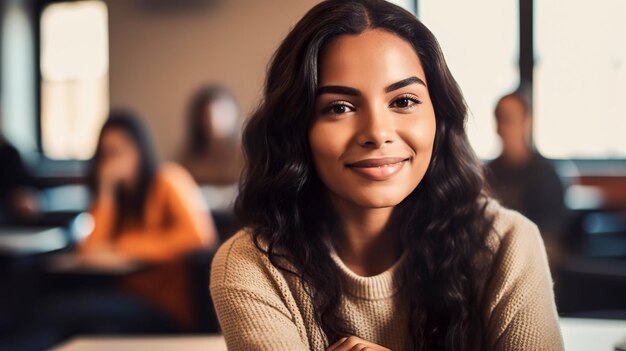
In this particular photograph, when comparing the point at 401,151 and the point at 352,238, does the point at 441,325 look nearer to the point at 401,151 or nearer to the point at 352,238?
the point at 352,238

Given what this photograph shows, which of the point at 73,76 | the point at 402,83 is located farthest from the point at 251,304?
the point at 73,76

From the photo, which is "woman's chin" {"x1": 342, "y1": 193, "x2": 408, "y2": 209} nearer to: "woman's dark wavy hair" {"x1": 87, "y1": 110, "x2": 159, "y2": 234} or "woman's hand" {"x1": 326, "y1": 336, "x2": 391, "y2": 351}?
"woman's hand" {"x1": 326, "y1": 336, "x2": 391, "y2": 351}

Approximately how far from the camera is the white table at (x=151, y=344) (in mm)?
1410

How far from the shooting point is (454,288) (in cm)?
122

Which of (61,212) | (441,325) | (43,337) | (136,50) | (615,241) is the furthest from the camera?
(136,50)

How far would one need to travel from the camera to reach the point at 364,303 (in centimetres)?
122

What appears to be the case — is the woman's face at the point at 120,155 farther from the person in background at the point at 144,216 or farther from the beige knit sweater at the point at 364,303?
the beige knit sweater at the point at 364,303

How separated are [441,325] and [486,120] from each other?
3101 mm

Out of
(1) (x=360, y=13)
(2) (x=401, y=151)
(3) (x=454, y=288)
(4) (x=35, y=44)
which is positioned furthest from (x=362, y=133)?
(4) (x=35, y=44)

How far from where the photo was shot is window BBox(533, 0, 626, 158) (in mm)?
5438

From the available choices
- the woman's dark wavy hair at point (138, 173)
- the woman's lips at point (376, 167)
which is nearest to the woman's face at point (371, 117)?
the woman's lips at point (376, 167)

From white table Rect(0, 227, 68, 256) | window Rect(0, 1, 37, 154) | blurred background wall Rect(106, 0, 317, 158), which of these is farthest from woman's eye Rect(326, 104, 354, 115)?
window Rect(0, 1, 37, 154)

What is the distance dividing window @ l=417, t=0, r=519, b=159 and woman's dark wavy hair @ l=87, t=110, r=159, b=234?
1.46 metres

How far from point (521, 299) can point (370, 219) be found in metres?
0.27
